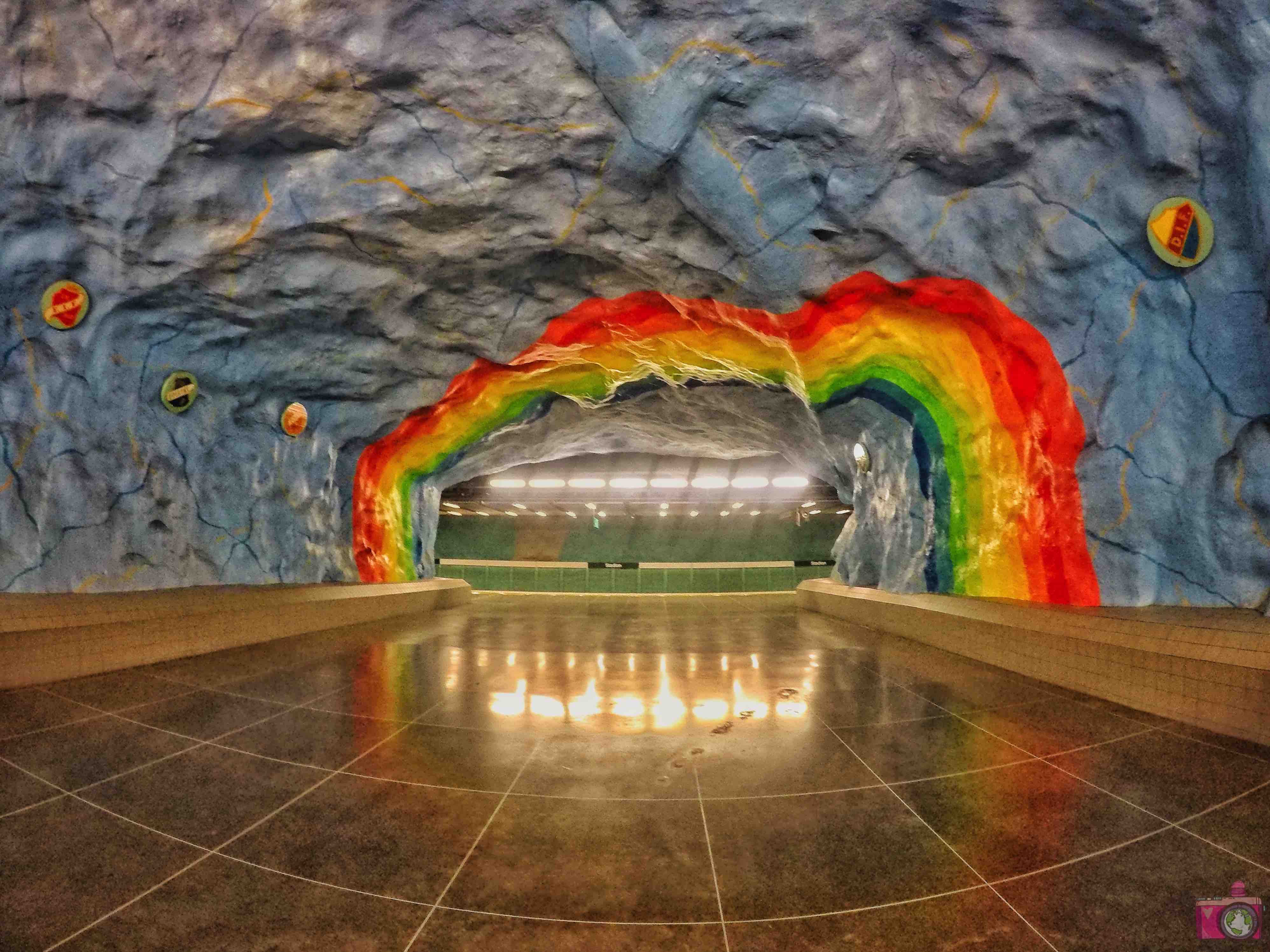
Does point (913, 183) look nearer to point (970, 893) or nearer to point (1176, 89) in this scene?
point (1176, 89)

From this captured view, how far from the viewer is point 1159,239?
4.17 m

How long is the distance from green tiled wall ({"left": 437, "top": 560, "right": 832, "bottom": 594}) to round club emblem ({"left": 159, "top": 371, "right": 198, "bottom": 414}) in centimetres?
1137

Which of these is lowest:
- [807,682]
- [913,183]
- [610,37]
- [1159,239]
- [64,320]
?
[807,682]

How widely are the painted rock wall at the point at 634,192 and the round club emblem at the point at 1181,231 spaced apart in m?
0.07

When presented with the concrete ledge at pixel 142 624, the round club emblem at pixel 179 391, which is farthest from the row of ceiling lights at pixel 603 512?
the round club emblem at pixel 179 391

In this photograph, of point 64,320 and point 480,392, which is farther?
point 480,392

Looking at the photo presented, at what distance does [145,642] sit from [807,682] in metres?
4.89

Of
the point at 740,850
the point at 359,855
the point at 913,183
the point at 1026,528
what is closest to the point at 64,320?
the point at 359,855

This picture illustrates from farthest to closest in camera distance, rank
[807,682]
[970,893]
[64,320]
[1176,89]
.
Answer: [64,320] → [807,682] → [1176,89] → [970,893]

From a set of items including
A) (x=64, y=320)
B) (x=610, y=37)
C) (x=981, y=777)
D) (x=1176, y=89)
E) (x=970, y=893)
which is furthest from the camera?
(x=64, y=320)

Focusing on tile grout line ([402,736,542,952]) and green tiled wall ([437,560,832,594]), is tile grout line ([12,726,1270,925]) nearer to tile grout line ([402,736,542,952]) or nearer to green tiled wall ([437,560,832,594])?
tile grout line ([402,736,542,952])

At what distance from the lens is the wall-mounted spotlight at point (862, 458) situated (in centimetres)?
854

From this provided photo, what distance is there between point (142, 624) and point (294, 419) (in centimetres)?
289

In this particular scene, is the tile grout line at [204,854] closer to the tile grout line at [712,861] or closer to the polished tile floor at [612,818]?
the polished tile floor at [612,818]
